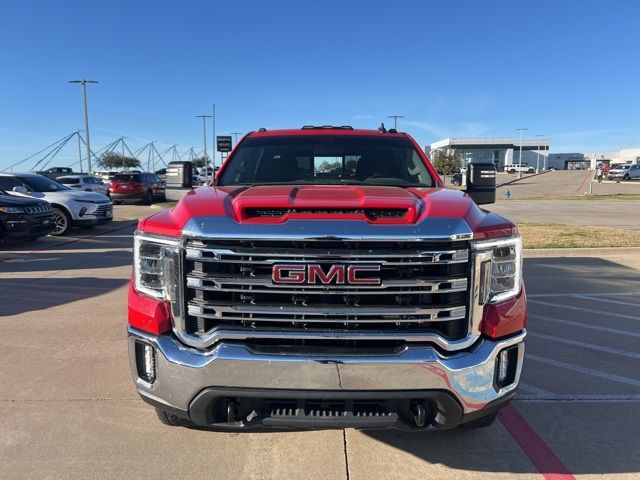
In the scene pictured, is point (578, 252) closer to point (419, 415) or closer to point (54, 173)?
point (419, 415)

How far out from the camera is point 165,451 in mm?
3143

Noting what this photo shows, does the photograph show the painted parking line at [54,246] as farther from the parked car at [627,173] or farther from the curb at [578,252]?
the parked car at [627,173]

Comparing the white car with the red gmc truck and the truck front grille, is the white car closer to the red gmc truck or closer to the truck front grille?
the red gmc truck

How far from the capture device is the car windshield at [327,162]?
4.16 meters

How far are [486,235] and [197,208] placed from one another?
1547 millimetres

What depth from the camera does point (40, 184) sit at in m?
14.9

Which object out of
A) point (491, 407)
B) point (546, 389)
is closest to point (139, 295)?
point (491, 407)

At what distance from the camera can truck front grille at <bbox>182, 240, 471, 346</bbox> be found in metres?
2.50

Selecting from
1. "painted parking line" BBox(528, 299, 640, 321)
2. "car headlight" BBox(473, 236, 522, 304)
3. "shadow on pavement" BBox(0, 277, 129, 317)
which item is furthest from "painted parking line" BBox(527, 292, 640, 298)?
"shadow on pavement" BBox(0, 277, 129, 317)

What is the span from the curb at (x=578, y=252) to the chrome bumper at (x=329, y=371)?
8788 millimetres

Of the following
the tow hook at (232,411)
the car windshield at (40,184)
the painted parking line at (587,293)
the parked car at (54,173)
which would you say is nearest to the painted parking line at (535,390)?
the tow hook at (232,411)

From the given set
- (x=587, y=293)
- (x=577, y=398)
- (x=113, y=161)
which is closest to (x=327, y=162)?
(x=577, y=398)

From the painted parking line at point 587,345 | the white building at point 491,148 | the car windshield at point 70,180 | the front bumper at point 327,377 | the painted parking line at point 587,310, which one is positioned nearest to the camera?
the front bumper at point 327,377

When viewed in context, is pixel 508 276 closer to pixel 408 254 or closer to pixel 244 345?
pixel 408 254
